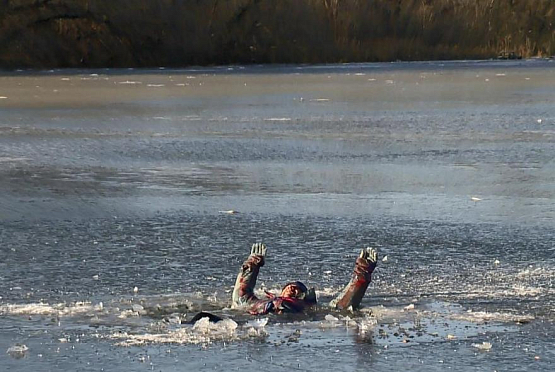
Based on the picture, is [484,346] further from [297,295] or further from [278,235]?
[278,235]

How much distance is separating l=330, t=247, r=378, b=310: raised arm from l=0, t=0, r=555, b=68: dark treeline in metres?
28.8

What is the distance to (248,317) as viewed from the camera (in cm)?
567

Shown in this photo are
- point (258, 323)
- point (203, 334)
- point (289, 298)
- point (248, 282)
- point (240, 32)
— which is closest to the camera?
point (203, 334)

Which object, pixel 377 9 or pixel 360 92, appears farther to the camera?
pixel 377 9

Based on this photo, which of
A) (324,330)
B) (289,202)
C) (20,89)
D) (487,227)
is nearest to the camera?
(324,330)

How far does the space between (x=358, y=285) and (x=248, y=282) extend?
514 mm

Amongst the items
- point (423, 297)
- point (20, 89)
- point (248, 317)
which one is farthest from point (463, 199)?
point (20, 89)

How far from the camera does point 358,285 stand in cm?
577

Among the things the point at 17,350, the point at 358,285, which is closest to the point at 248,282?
the point at 358,285

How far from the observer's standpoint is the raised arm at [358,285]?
5785mm

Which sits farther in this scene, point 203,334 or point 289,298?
point 289,298

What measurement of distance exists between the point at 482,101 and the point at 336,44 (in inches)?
663

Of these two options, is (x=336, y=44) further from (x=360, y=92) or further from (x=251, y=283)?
(x=251, y=283)

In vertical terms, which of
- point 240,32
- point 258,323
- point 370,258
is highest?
point 370,258
